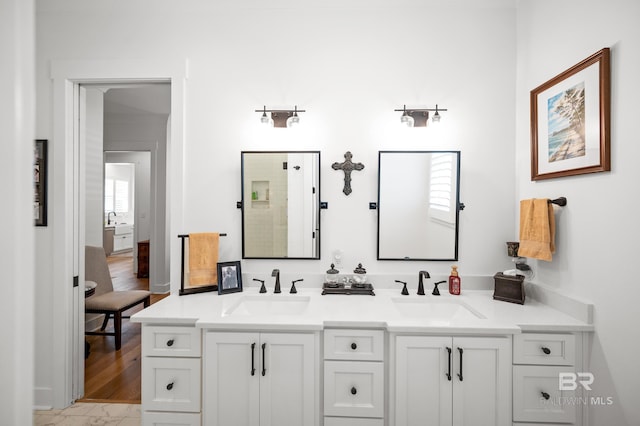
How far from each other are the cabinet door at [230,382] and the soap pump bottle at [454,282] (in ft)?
4.22

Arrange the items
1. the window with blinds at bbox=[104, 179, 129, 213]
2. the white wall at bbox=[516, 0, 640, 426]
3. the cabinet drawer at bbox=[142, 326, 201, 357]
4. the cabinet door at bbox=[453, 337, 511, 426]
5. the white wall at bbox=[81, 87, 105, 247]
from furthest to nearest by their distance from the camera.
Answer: the window with blinds at bbox=[104, 179, 129, 213], the white wall at bbox=[81, 87, 105, 247], the cabinet drawer at bbox=[142, 326, 201, 357], the cabinet door at bbox=[453, 337, 511, 426], the white wall at bbox=[516, 0, 640, 426]

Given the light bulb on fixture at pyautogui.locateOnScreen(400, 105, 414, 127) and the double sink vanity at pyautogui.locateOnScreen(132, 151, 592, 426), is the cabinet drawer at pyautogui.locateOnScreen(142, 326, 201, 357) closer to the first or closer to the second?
the double sink vanity at pyautogui.locateOnScreen(132, 151, 592, 426)

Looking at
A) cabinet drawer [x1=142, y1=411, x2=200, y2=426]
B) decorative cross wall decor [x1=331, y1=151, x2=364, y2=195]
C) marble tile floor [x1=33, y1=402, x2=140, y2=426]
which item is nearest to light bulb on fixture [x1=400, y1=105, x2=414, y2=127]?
decorative cross wall decor [x1=331, y1=151, x2=364, y2=195]

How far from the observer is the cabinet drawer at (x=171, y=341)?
1529mm

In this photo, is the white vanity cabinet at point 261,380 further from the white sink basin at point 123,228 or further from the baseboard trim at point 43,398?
the white sink basin at point 123,228

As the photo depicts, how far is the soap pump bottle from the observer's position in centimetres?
195

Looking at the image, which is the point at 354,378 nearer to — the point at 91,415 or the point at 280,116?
the point at 280,116

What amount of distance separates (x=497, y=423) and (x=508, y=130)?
175 centimetres

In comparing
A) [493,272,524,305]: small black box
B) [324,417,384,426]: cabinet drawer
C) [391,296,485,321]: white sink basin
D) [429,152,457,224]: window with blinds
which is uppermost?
[429,152,457,224]: window with blinds

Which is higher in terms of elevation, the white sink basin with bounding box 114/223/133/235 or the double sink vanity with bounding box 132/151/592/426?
the white sink basin with bounding box 114/223/133/235

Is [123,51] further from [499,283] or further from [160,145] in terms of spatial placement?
[499,283]

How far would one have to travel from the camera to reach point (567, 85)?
5.18ft

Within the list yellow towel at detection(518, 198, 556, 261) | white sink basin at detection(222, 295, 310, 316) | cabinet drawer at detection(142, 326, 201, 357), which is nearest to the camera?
cabinet drawer at detection(142, 326, 201, 357)

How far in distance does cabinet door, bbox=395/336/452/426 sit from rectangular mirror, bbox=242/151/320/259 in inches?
35.1
